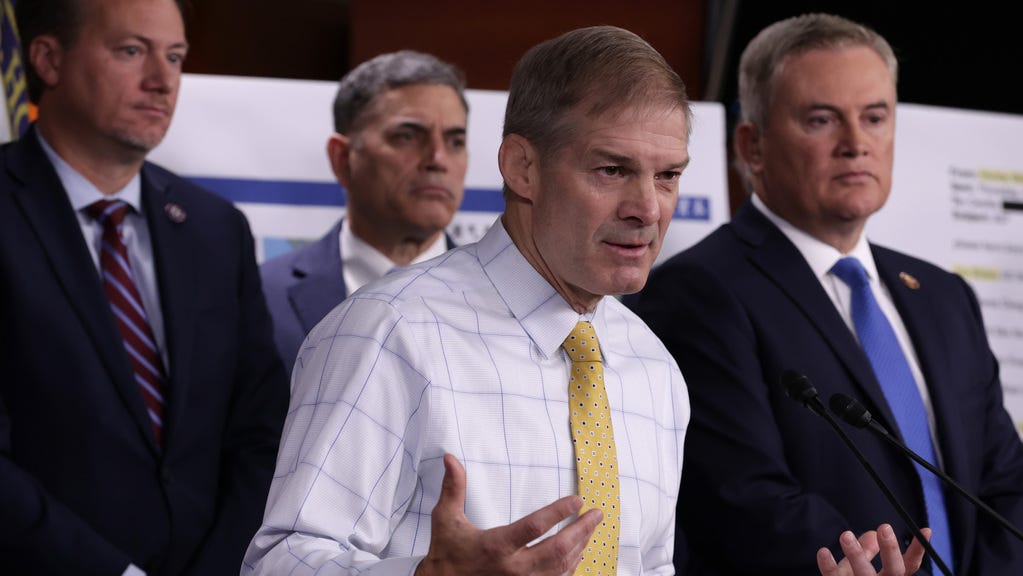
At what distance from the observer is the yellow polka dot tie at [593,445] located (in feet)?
6.73

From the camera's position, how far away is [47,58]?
121 inches

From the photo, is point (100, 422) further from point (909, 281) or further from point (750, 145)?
point (909, 281)

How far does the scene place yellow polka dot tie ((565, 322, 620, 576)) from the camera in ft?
6.73

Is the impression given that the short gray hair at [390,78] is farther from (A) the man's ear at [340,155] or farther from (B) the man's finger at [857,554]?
(B) the man's finger at [857,554]

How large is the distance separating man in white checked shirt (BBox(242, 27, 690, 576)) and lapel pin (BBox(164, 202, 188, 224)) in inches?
40.8

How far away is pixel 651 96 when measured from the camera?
2.13 meters

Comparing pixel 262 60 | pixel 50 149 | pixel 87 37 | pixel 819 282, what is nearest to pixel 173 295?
pixel 50 149

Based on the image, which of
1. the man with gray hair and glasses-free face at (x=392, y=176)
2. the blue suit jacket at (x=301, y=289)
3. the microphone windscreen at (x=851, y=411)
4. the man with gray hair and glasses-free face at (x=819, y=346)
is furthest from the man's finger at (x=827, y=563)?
the man with gray hair and glasses-free face at (x=392, y=176)

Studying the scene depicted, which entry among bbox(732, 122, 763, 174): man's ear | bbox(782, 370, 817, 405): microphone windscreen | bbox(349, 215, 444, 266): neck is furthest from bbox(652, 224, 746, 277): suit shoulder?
bbox(349, 215, 444, 266): neck

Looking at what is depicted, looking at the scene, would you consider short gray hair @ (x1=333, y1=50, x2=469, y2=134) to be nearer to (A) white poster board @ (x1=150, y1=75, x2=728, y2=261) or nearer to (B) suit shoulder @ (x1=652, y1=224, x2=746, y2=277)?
(A) white poster board @ (x1=150, y1=75, x2=728, y2=261)


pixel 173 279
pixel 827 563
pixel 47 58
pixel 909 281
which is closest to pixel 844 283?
pixel 909 281

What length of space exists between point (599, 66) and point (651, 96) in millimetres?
94

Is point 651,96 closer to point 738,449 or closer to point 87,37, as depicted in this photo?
point 738,449

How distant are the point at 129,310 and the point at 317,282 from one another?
94 centimetres
